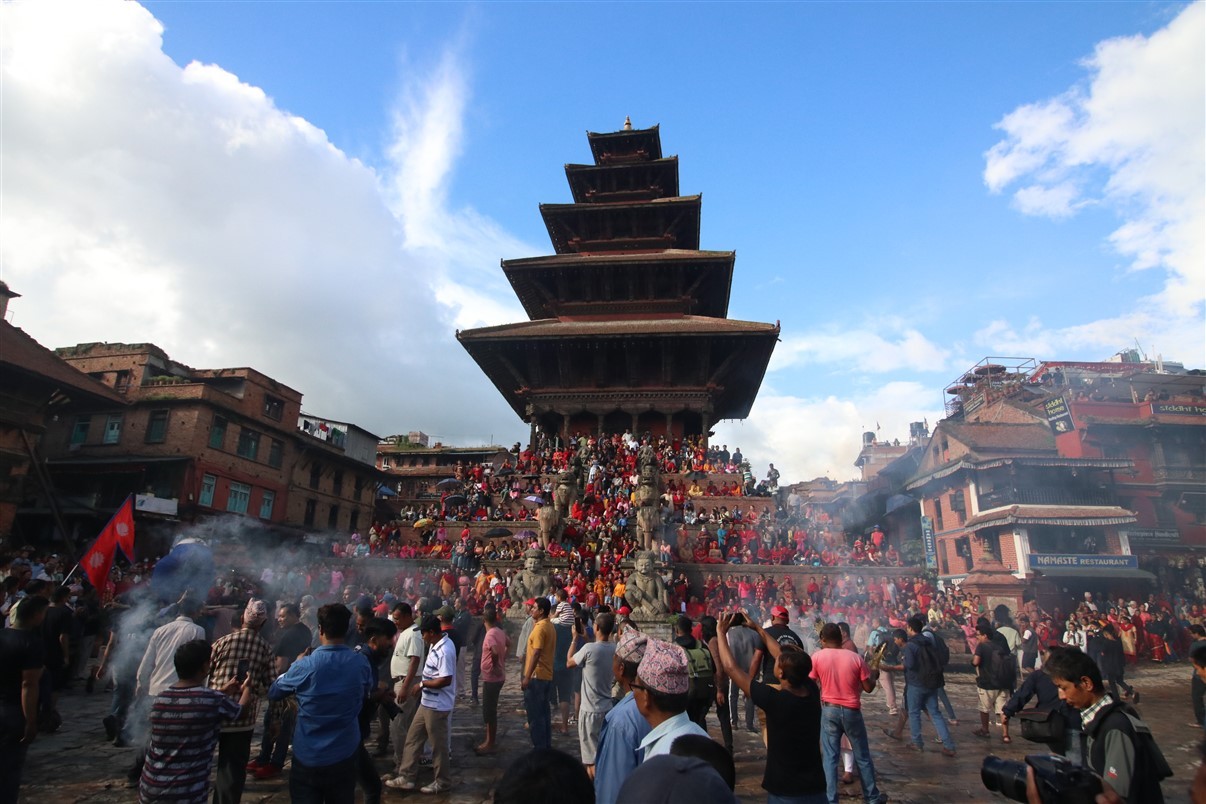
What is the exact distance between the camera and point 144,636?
7312mm

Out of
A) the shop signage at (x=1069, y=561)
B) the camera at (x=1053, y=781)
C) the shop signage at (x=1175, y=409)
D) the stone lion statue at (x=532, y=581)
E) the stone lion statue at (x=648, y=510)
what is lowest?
the camera at (x=1053, y=781)

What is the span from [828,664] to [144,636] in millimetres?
7106

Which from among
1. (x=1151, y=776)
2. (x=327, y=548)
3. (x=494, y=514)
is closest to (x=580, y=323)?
(x=494, y=514)

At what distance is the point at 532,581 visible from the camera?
14.6 meters

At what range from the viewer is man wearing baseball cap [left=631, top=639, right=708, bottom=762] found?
100 inches

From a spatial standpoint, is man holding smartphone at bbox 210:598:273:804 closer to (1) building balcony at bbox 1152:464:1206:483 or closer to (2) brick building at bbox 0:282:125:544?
(2) brick building at bbox 0:282:125:544

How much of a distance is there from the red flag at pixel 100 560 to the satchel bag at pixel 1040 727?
11425mm

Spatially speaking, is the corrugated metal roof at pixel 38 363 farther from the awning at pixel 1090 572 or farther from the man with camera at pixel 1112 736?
the awning at pixel 1090 572

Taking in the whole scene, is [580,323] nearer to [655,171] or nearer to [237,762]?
[655,171]

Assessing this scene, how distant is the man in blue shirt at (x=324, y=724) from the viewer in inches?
150

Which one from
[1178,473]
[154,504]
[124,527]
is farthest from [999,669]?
[1178,473]

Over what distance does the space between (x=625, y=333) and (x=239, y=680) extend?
23611 mm

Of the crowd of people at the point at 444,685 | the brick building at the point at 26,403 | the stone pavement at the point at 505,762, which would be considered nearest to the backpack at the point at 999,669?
the crowd of people at the point at 444,685

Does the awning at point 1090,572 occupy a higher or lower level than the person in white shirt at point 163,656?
higher
